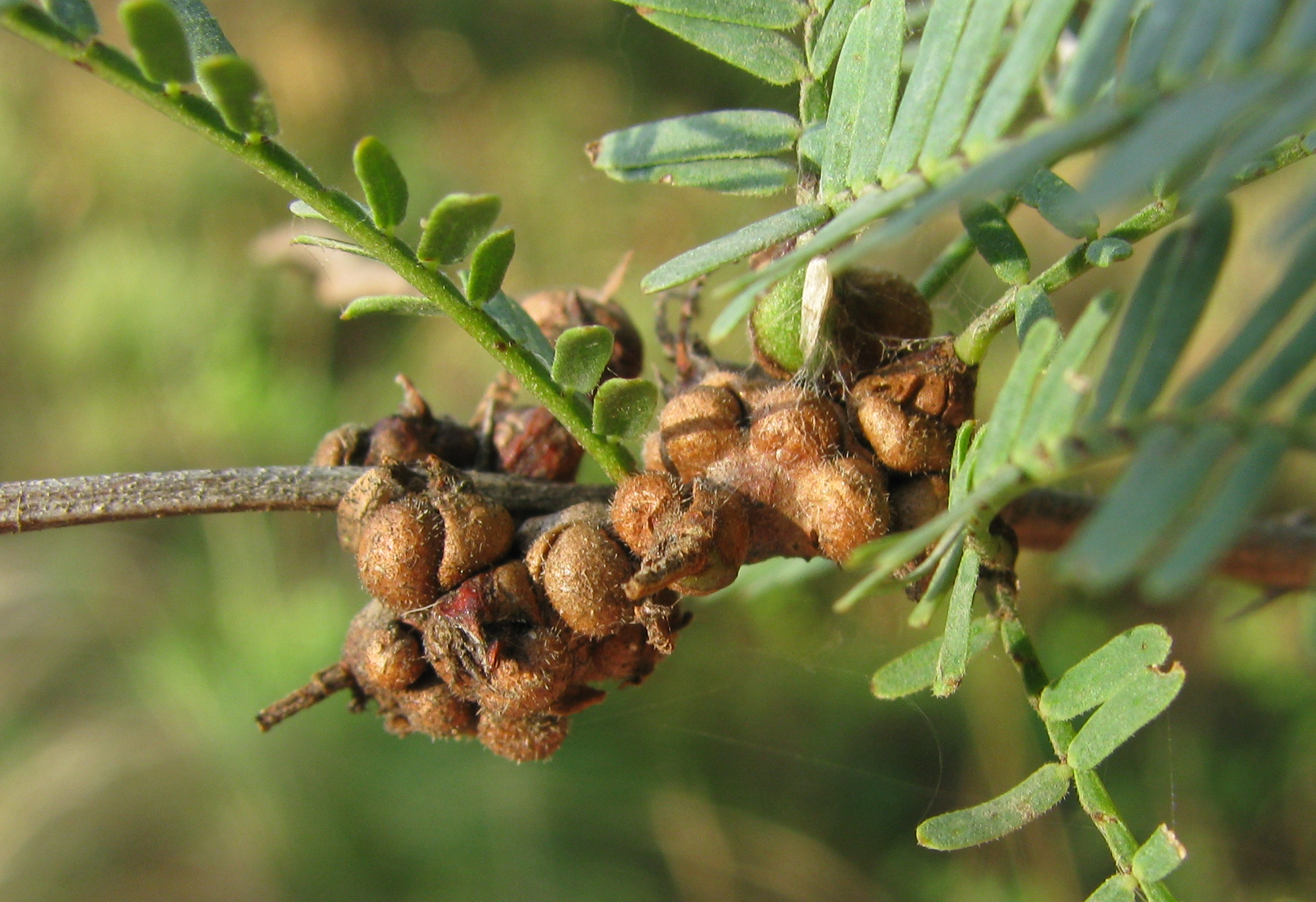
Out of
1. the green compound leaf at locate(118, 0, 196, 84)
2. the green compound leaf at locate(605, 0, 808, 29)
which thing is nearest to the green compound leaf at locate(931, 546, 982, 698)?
the green compound leaf at locate(605, 0, 808, 29)

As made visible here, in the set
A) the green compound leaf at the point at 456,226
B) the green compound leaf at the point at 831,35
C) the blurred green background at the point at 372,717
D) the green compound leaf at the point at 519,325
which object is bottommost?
the blurred green background at the point at 372,717

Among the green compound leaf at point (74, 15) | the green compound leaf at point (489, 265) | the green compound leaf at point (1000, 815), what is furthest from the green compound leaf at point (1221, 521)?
the green compound leaf at point (74, 15)

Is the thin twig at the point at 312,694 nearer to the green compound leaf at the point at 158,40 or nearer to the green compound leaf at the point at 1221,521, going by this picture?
the green compound leaf at the point at 158,40

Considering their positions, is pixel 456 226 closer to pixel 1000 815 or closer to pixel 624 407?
pixel 624 407

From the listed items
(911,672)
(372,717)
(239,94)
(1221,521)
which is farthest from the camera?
(372,717)

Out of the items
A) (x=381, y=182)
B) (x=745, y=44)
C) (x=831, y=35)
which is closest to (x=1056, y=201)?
(x=831, y=35)

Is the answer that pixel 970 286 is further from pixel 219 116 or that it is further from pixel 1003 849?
pixel 219 116

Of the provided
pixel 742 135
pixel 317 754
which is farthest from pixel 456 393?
pixel 742 135
